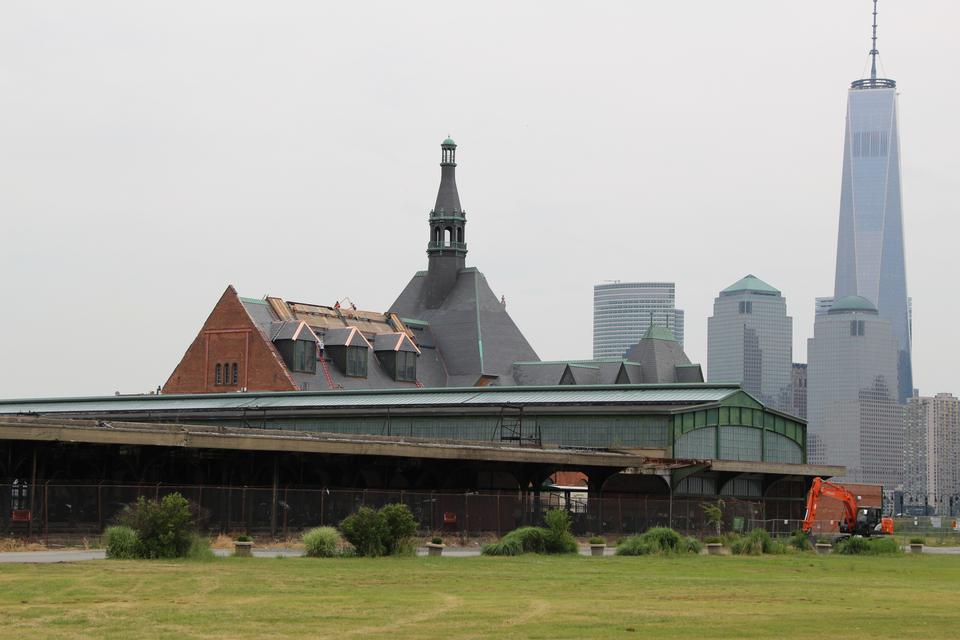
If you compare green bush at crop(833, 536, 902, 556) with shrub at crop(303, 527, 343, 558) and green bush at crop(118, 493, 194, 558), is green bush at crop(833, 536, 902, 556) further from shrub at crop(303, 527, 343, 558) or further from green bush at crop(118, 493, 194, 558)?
green bush at crop(118, 493, 194, 558)

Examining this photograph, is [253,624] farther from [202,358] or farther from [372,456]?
[202,358]

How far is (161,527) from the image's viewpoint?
40594 millimetres

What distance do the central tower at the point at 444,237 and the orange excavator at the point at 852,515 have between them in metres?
55.6

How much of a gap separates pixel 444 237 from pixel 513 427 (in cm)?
5135

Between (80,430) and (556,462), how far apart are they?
68.7 feet

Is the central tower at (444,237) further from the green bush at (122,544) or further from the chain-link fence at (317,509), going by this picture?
the green bush at (122,544)

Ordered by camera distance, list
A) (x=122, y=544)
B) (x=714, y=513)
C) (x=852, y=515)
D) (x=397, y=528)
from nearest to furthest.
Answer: (x=122, y=544) → (x=397, y=528) → (x=714, y=513) → (x=852, y=515)

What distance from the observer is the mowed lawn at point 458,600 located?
26172 millimetres

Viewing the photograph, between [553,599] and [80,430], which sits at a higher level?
[80,430]

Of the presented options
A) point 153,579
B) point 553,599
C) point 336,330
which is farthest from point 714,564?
point 336,330

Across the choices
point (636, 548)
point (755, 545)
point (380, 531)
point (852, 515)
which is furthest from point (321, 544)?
point (852, 515)

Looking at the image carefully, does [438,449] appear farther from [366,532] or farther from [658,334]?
[658,334]

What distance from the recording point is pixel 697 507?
225ft

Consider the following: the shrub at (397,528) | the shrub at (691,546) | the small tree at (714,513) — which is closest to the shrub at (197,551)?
the shrub at (397,528)
